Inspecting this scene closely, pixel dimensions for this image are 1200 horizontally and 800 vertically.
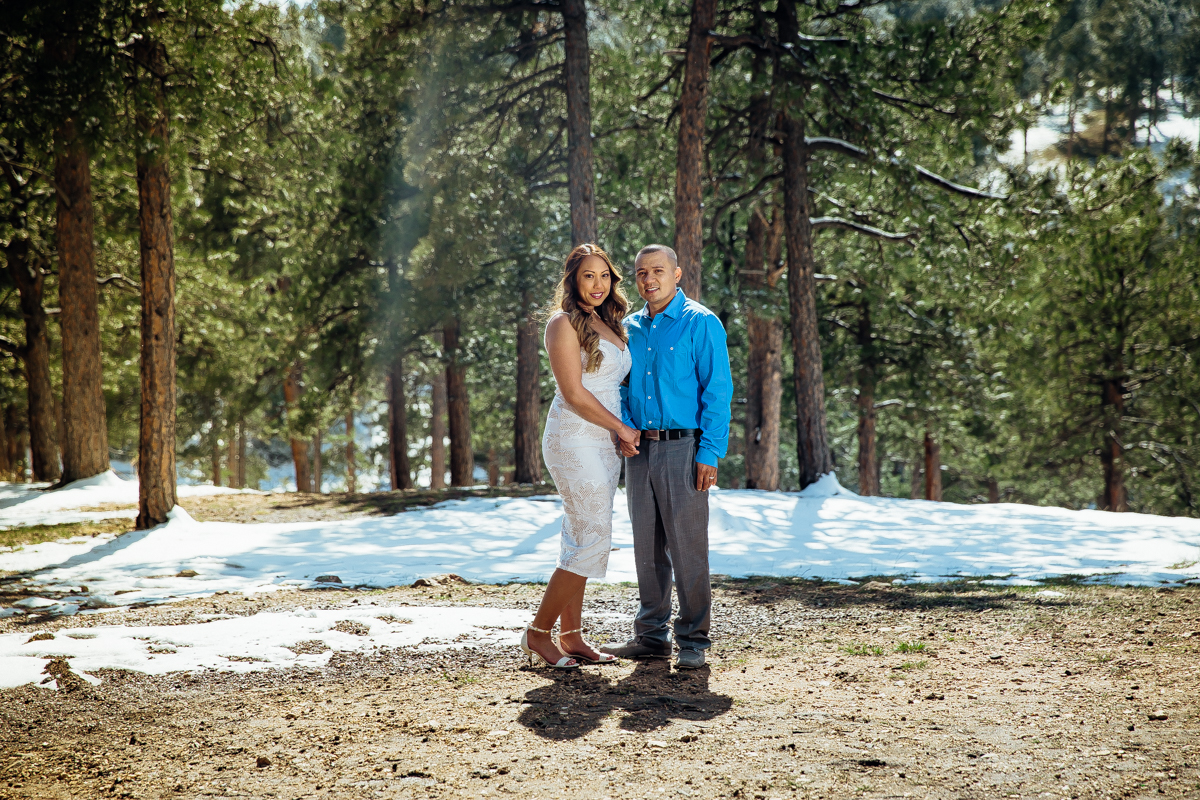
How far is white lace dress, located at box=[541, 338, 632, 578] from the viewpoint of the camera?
422cm

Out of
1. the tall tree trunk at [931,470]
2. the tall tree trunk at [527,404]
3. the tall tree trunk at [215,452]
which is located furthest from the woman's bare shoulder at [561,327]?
the tall tree trunk at [931,470]

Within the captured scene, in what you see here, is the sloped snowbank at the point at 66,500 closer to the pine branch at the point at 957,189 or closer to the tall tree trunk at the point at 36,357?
the tall tree trunk at the point at 36,357

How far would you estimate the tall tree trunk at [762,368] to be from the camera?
15.9m

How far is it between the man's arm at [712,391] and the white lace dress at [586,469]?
442 millimetres

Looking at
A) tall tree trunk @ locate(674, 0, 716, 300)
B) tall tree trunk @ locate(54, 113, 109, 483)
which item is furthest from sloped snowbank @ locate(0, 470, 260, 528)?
tall tree trunk @ locate(674, 0, 716, 300)

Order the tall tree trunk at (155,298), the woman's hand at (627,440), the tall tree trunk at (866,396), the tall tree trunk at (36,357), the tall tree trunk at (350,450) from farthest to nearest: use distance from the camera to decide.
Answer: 1. the tall tree trunk at (350,450)
2. the tall tree trunk at (866,396)
3. the tall tree trunk at (36,357)
4. the tall tree trunk at (155,298)
5. the woman's hand at (627,440)

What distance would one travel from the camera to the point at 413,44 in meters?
13.1

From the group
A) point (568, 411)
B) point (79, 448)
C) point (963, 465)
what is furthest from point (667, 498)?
point (963, 465)

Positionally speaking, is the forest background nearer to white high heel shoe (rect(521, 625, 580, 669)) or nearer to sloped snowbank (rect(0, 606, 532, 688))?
sloped snowbank (rect(0, 606, 532, 688))

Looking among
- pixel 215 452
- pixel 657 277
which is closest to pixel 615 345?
pixel 657 277

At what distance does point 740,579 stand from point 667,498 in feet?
11.4

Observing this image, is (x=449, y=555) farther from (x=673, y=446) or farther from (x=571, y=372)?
(x=571, y=372)

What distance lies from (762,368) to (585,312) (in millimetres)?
12991

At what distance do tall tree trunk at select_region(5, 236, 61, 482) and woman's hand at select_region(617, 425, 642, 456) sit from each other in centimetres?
1531
